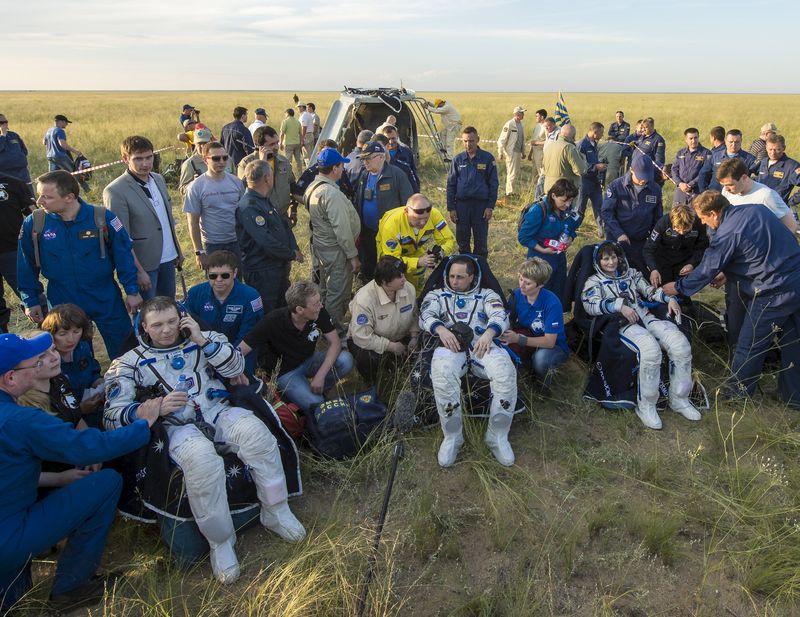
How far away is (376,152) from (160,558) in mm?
4378

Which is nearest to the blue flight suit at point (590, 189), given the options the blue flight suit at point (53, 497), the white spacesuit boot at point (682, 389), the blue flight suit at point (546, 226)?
the blue flight suit at point (546, 226)

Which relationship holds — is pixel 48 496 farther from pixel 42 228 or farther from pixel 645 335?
pixel 645 335

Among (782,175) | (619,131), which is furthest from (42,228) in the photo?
(619,131)

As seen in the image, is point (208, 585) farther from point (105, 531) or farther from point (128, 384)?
point (128, 384)

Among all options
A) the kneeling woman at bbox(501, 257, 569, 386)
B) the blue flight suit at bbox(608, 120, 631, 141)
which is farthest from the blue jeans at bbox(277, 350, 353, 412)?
the blue flight suit at bbox(608, 120, 631, 141)

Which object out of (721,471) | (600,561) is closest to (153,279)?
(600,561)

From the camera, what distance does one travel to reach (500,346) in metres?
4.22

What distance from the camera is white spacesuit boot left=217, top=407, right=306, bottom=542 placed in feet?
10.4

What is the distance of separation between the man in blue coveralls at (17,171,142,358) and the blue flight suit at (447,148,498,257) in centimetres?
420

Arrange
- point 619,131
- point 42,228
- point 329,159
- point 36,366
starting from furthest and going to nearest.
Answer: point 619,131
point 329,159
point 42,228
point 36,366

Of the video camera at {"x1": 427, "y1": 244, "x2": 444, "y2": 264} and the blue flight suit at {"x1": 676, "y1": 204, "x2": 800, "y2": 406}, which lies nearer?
the blue flight suit at {"x1": 676, "y1": 204, "x2": 800, "y2": 406}

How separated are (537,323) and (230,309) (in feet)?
8.04

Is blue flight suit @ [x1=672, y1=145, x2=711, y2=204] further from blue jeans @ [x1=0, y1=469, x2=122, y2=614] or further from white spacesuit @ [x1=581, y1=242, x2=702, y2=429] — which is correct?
blue jeans @ [x1=0, y1=469, x2=122, y2=614]

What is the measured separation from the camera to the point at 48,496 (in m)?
2.71
